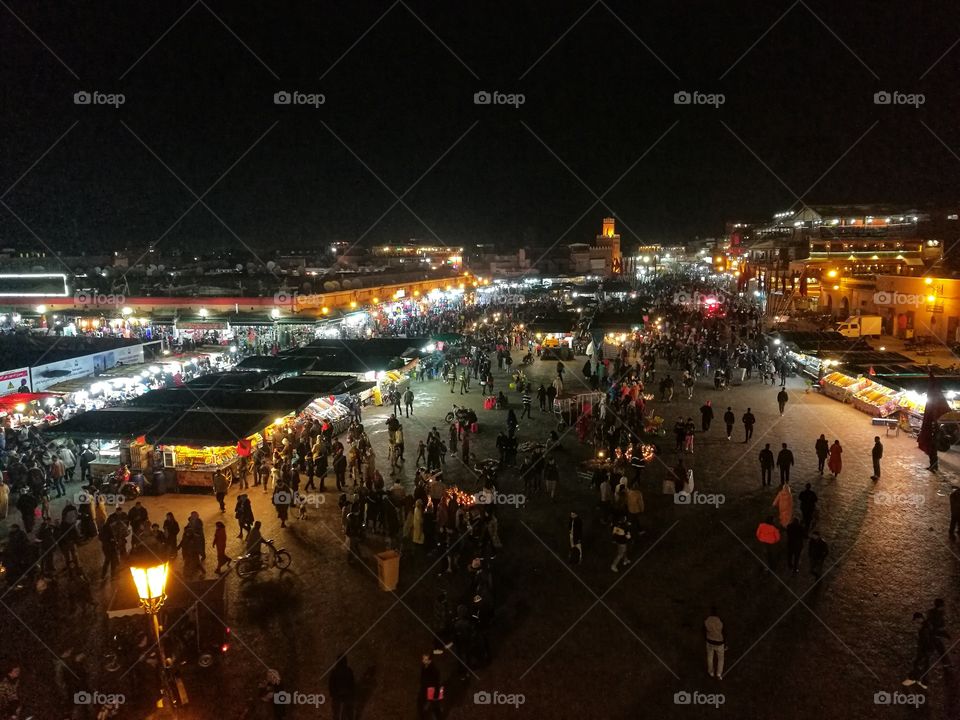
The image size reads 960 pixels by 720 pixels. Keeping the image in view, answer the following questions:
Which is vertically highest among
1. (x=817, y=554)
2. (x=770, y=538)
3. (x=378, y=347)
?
(x=378, y=347)

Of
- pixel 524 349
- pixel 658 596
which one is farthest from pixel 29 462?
pixel 524 349

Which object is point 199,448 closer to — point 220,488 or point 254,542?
point 220,488

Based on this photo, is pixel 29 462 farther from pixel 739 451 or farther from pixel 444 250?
pixel 444 250

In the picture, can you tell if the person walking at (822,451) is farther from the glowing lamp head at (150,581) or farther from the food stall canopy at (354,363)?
the food stall canopy at (354,363)

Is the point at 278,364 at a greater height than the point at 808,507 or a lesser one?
greater

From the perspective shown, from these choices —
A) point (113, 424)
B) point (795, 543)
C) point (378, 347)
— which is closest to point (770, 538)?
point (795, 543)

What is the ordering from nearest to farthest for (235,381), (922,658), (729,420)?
(922,658), (729,420), (235,381)
